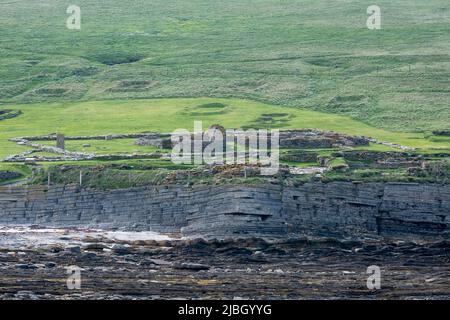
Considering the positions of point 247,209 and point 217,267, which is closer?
point 217,267

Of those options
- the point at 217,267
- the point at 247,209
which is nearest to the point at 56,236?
the point at 247,209

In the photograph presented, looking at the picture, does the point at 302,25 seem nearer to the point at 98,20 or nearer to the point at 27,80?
the point at 98,20

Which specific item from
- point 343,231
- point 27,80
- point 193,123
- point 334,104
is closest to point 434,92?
point 334,104

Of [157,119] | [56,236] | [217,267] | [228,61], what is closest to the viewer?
[217,267]

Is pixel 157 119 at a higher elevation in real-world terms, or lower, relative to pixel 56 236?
lower

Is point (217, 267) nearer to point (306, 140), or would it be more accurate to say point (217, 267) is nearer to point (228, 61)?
point (306, 140)

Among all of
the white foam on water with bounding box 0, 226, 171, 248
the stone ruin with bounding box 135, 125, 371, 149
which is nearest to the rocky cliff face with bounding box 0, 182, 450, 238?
the white foam on water with bounding box 0, 226, 171, 248

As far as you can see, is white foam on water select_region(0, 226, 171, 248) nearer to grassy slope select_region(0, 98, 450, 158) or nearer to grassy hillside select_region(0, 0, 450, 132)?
grassy slope select_region(0, 98, 450, 158)
